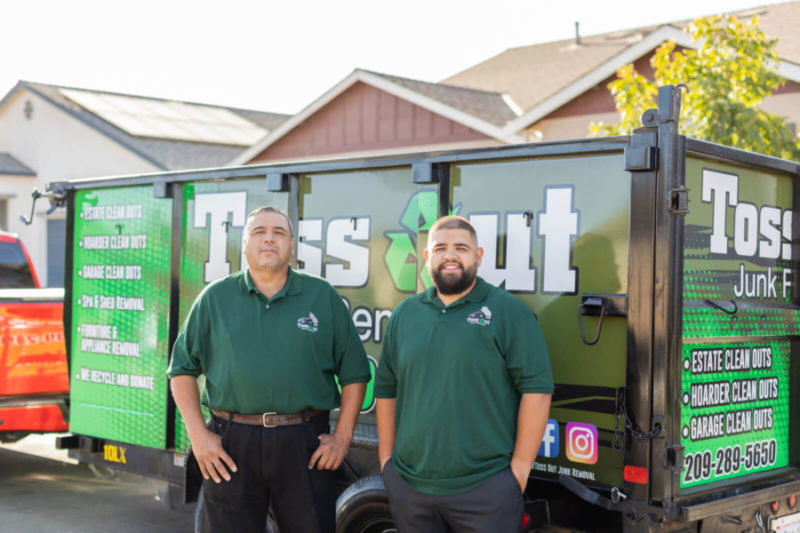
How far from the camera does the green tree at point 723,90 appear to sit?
33.1 ft

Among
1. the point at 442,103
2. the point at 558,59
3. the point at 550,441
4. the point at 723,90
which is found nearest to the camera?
the point at 550,441

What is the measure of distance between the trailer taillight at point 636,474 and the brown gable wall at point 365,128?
44.8 feet

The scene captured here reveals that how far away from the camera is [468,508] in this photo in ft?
12.3

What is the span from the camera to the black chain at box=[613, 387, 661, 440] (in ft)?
13.3

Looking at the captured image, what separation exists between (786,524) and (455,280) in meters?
2.30

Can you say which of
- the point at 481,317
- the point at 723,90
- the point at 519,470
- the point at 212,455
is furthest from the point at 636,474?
the point at 723,90

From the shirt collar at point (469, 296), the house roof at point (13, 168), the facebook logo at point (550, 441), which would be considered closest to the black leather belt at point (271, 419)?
the shirt collar at point (469, 296)

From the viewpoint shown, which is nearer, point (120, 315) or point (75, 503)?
point (120, 315)

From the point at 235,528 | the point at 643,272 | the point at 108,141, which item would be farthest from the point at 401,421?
the point at 108,141

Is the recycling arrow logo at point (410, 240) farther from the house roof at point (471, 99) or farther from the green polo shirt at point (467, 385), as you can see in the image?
the house roof at point (471, 99)

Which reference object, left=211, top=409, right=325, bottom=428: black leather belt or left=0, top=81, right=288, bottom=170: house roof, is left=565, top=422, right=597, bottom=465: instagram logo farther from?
left=0, top=81, right=288, bottom=170: house roof

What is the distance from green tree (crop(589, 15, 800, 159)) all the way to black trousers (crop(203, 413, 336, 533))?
714 centimetres

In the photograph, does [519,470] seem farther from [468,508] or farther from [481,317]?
[481,317]

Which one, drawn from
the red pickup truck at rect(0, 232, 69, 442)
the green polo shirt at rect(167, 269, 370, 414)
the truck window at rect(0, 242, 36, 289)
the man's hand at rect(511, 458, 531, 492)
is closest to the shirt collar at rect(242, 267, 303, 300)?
the green polo shirt at rect(167, 269, 370, 414)
